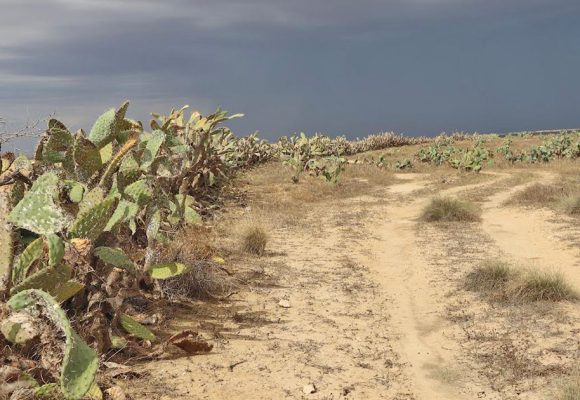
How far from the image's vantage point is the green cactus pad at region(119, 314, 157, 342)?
428 centimetres

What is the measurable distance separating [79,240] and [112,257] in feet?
0.96

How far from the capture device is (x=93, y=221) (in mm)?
3988

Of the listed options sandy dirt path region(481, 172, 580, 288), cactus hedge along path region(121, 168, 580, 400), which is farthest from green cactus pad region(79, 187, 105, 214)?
sandy dirt path region(481, 172, 580, 288)

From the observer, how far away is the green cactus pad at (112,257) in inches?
164

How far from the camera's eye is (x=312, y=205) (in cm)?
1343

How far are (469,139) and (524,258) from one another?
83.4 feet

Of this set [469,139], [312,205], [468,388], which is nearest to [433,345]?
[468,388]

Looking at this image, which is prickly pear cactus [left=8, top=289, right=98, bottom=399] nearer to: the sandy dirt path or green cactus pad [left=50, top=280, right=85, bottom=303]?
green cactus pad [left=50, top=280, right=85, bottom=303]

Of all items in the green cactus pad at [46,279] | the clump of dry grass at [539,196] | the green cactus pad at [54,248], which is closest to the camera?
the green cactus pad at [54,248]

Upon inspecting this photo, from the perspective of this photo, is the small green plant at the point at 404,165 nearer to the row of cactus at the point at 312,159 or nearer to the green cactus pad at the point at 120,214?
the row of cactus at the point at 312,159

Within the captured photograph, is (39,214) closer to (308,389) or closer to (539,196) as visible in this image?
(308,389)

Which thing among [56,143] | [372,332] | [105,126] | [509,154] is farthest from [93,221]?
[509,154]

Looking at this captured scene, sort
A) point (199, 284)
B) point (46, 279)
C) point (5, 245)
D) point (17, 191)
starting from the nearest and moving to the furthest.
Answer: point (46, 279), point (5, 245), point (17, 191), point (199, 284)

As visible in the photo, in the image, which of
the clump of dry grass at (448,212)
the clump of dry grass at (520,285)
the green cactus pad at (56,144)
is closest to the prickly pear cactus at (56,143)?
the green cactus pad at (56,144)
